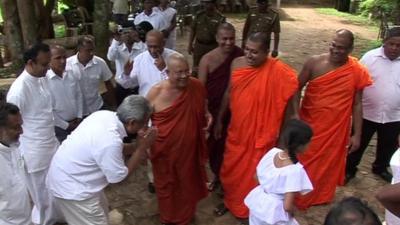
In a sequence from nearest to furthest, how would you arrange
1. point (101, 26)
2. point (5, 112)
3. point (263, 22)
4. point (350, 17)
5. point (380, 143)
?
1. point (5, 112)
2. point (380, 143)
3. point (101, 26)
4. point (263, 22)
5. point (350, 17)

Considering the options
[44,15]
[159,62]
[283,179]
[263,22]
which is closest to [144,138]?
[283,179]

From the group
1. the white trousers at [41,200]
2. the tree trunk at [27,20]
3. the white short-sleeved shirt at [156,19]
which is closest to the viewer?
the white trousers at [41,200]

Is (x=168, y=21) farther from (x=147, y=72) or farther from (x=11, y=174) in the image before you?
(x=11, y=174)

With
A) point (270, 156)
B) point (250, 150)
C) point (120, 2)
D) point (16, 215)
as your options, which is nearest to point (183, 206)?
point (250, 150)

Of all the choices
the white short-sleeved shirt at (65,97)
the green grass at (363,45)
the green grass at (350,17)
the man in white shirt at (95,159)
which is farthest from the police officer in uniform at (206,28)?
the green grass at (350,17)

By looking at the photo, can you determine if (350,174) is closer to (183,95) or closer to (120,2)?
(183,95)

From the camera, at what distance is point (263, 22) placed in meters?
7.39

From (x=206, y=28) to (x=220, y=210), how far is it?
3253 mm

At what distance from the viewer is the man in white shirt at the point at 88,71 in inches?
187

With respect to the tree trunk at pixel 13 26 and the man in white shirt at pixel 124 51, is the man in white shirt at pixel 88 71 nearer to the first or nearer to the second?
the man in white shirt at pixel 124 51

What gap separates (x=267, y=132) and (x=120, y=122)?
1.58 meters

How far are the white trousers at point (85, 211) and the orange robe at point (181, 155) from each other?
85cm

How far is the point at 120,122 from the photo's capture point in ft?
10.5

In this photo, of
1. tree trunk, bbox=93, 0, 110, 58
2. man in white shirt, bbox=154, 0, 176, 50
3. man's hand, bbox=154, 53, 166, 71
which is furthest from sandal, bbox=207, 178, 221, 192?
man in white shirt, bbox=154, 0, 176, 50
